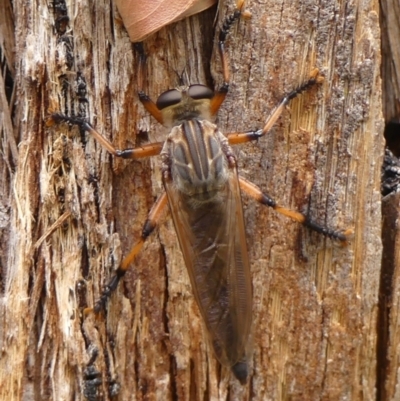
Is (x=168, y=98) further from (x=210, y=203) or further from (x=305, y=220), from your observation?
(x=305, y=220)

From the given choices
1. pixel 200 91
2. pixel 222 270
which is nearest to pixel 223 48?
pixel 200 91

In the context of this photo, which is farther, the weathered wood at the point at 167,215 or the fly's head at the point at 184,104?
the fly's head at the point at 184,104

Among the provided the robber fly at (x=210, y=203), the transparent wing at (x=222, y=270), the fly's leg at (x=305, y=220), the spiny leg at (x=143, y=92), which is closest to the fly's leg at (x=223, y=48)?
the robber fly at (x=210, y=203)

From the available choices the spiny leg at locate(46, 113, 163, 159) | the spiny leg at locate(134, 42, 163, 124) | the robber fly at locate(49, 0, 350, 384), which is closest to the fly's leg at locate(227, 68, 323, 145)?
the robber fly at locate(49, 0, 350, 384)

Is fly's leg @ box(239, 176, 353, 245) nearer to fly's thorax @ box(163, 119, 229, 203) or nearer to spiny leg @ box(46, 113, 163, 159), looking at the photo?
fly's thorax @ box(163, 119, 229, 203)

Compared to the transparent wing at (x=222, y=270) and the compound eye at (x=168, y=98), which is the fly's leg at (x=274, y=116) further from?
the compound eye at (x=168, y=98)
